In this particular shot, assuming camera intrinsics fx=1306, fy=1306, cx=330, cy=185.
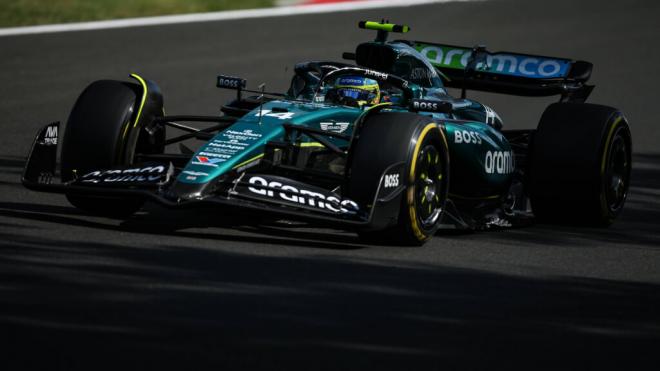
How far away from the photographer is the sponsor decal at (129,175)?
7.82m

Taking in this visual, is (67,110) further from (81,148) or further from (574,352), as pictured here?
(574,352)

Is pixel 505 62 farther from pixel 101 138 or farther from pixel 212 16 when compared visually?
pixel 212 16

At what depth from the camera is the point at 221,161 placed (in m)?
7.76

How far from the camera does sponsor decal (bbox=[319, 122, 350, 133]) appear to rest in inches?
332

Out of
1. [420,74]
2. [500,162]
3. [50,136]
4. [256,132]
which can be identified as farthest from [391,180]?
[50,136]

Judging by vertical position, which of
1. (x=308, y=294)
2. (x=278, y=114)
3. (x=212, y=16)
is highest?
(x=278, y=114)

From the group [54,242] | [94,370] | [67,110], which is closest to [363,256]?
[54,242]

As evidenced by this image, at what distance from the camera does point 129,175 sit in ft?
26.0

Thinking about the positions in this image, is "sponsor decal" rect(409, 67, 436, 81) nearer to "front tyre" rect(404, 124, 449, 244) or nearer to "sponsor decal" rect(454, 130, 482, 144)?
"sponsor decal" rect(454, 130, 482, 144)

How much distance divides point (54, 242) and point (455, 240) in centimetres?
261

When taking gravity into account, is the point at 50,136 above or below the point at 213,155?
below

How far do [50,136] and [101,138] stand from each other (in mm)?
347

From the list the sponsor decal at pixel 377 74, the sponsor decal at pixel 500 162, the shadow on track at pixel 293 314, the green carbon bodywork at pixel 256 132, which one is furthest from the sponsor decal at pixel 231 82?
the shadow on track at pixel 293 314

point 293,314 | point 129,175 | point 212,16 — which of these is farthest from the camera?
point 212,16
